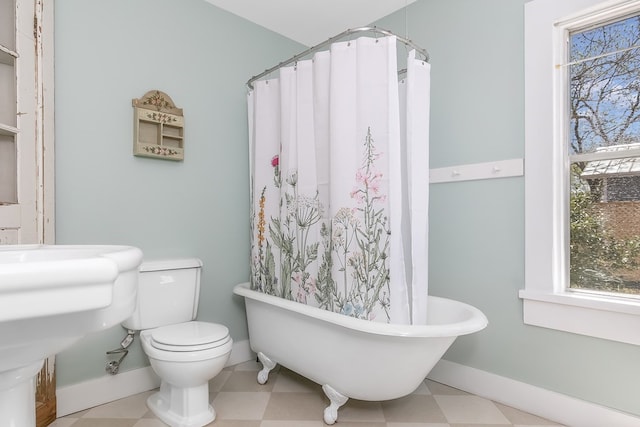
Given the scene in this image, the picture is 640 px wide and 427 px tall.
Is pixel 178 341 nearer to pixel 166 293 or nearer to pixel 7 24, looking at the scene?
pixel 166 293

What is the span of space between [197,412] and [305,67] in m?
1.87

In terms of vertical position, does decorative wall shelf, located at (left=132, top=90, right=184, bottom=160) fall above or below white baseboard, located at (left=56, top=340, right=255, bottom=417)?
above

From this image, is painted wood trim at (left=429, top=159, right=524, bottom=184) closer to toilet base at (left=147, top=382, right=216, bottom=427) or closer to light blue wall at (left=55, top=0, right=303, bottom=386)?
light blue wall at (left=55, top=0, right=303, bottom=386)

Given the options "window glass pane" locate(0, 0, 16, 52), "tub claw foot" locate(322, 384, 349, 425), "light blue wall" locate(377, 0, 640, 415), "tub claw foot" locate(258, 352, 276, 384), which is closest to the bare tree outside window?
"light blue wall" locate(377, 0, 640, 415)

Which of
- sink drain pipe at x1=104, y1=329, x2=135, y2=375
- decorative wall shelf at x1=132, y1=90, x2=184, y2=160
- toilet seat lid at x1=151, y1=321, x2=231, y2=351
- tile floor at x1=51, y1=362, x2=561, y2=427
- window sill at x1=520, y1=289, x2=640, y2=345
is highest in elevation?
decorative wall shelf at x1=132, y1=90, x2=184, y2=160

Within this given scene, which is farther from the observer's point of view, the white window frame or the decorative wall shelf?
the decorative wall shelf

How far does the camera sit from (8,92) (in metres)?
1.70

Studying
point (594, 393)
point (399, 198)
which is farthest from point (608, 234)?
point (399, 198)

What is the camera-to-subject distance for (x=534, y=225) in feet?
6.37

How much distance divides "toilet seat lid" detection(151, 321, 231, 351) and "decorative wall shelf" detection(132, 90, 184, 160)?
100 centimetres

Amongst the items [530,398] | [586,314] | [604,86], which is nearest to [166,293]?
[530,398]

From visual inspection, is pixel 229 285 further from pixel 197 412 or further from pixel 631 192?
pixel 631 192

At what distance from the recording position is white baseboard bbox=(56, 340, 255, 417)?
76.0 inches

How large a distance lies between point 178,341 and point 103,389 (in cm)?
68
